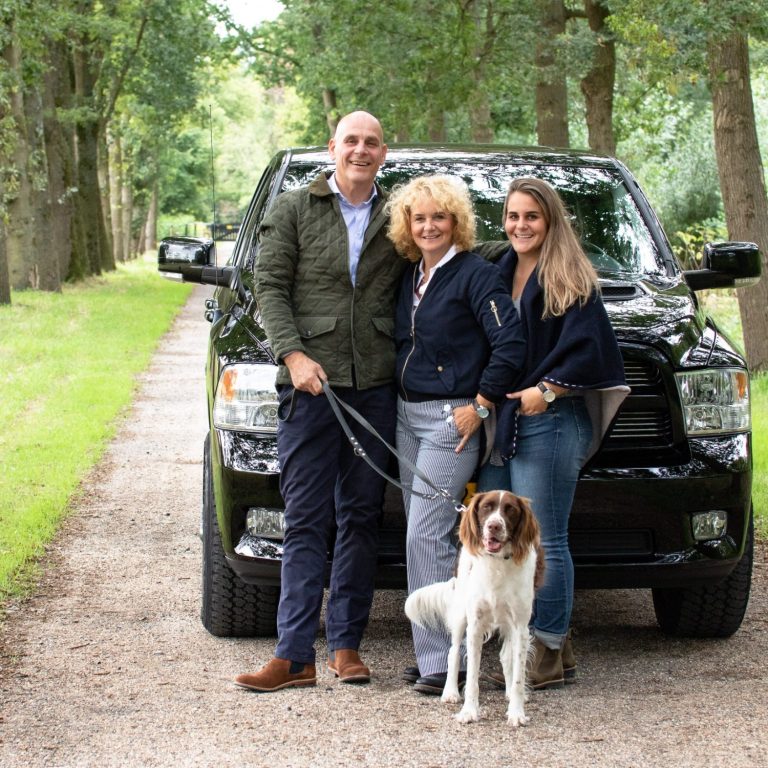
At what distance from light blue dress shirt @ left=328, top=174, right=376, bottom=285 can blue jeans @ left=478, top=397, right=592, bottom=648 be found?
2.97 ft

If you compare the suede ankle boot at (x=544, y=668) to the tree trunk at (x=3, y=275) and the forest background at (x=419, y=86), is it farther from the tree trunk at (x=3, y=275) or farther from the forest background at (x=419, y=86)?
the tree trunk at (x=3, y=275)

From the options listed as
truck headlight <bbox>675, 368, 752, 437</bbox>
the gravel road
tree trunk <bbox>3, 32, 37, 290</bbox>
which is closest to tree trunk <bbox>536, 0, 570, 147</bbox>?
tree trunk <bbox>3, 32, 37, 290</bbox>

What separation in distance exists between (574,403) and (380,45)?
53.2 feet

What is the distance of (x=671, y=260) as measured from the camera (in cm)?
637

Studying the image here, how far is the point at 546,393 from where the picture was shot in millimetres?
4793

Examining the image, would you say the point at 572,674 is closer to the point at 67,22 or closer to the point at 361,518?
the point at 361,518

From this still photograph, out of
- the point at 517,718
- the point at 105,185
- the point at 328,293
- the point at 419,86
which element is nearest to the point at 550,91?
the point at 419,86

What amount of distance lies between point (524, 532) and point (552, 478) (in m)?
0.39

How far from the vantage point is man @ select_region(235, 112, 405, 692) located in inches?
197

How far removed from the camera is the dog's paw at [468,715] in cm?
466

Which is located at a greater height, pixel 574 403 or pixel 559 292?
pixel 559 292

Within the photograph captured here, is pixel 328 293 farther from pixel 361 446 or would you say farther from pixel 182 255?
pixel 182 255

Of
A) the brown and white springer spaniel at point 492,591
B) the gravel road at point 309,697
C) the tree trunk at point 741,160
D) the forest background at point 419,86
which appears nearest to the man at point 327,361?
the gravel road at point 309,697

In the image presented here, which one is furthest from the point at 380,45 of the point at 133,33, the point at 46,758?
the point at 46,758
